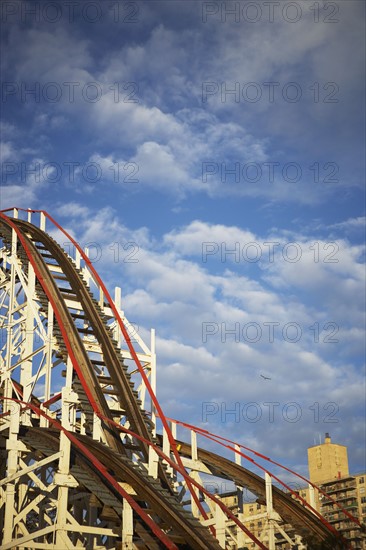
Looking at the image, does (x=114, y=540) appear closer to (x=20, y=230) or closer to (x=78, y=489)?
(x=78, y=489)

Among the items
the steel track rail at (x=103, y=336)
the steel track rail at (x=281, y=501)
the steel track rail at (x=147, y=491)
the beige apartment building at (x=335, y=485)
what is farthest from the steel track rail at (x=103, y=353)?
the beige apartment building at (x=335, y=485)

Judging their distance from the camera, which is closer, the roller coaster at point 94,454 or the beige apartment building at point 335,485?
the roller coaster at point 94,454

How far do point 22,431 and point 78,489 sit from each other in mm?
2329

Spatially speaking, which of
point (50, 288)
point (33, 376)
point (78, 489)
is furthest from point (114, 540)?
point (50, 288)

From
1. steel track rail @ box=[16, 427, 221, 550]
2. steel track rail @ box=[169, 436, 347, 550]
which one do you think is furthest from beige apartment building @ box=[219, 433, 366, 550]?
steel track rail @ box=[16, 427, 221, 550]

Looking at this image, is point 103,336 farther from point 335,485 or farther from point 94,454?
point 335,485

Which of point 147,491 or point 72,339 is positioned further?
point 72,339

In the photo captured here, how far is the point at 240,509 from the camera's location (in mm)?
23359

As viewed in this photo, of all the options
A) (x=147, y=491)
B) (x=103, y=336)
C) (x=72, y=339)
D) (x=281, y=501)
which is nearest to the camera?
A: (x=147, y=491)

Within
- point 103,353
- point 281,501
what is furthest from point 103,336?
point 281,501

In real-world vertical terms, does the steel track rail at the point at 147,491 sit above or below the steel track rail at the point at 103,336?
below

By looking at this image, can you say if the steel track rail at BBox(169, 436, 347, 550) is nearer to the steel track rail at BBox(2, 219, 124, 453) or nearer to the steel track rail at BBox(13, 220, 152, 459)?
the steel track rail at BBox(13, 220, 152, 459)

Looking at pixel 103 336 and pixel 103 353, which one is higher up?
pixel 103 336

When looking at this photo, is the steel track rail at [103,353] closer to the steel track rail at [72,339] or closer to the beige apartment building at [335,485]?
the steel track rail at [72,339]
